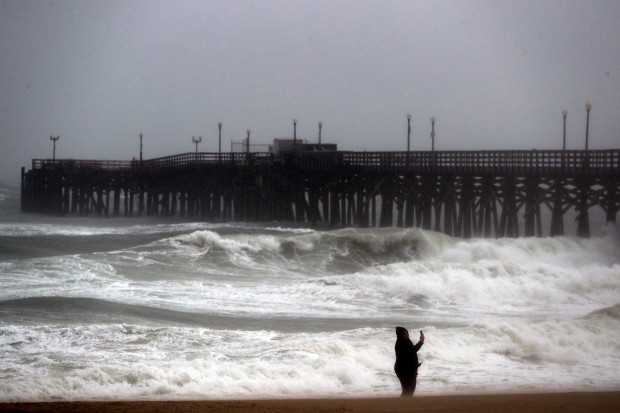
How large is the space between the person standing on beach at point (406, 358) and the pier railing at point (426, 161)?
25.3m

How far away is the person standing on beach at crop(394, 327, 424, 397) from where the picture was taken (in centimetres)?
1099

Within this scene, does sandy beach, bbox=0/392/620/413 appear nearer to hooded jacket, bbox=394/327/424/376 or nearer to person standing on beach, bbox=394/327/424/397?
person standing on beach, bbox=394/327/424/397

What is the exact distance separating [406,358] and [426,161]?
A: 1215 inches

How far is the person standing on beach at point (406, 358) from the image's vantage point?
10992 mm

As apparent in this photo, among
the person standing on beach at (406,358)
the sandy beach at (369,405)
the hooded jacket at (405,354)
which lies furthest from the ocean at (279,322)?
the hooded jacket at (405,354)

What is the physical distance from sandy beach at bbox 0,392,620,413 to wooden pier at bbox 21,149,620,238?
24.4 metres

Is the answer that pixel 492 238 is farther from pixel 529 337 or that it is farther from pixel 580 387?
pixel 580 387

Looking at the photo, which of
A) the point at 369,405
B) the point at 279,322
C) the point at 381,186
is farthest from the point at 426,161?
the point at 369,405

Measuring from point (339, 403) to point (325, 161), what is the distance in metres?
37.2

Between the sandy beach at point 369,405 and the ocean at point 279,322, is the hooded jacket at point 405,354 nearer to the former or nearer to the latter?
the sandy beach at point 369,405

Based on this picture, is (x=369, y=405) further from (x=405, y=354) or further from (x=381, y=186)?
A: (x=381, y=186)

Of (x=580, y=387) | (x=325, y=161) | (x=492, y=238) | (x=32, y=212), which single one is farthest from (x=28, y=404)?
(x=32, y=212)

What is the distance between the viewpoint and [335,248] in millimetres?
35938

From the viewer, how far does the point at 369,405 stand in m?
11.4
